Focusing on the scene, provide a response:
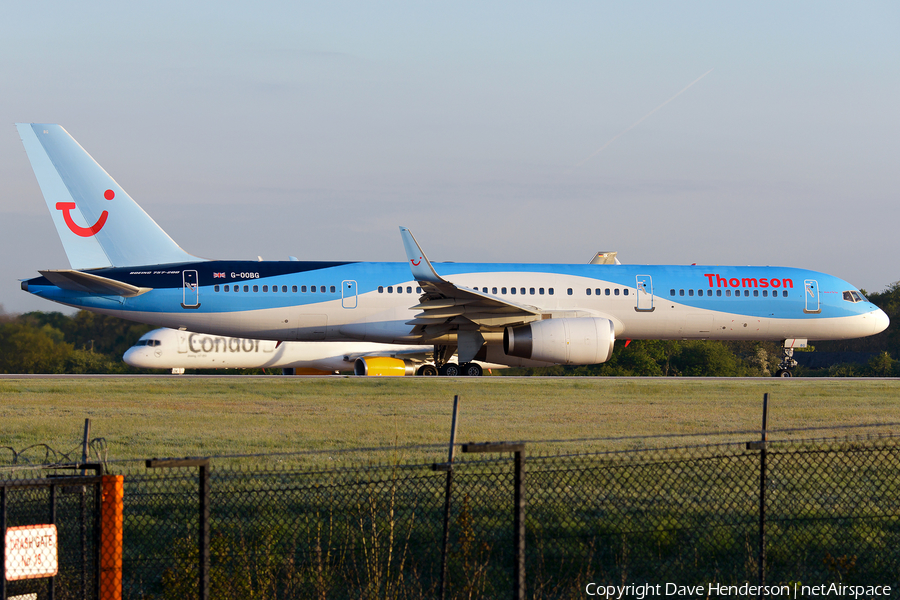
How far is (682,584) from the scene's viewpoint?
8.53m

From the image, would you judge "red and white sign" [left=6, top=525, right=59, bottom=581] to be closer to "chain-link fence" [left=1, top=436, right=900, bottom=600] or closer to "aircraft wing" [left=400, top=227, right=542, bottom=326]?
"chain-link fence" [left=1, top=436, right=900, bottom=600]

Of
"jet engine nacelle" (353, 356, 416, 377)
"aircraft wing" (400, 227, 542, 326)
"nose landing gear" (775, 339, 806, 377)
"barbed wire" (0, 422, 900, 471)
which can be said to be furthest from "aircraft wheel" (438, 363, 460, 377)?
"barbed wire" (0, 422, 900, 471)

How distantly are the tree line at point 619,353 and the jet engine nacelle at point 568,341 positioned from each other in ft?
13.6

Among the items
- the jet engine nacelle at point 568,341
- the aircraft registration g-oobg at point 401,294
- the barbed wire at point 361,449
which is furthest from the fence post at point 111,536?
the jet engine nacelle at point 568,341

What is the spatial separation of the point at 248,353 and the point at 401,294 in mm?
22217

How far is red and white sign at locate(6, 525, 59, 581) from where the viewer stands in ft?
20.2

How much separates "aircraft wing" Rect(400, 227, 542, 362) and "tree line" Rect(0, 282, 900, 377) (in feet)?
17.9

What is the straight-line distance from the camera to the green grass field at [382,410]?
14.8m

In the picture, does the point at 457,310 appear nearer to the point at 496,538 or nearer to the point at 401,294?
the point at 401,294

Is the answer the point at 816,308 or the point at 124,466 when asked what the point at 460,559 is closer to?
the point at 124,466

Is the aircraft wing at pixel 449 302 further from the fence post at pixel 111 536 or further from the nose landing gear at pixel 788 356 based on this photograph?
the fence post at pixel 111 536

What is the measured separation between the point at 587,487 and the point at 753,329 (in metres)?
20.1

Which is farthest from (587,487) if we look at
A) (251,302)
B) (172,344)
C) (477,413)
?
(172,344)

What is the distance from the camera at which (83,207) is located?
27.2 metres
